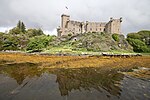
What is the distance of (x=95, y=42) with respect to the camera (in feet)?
255

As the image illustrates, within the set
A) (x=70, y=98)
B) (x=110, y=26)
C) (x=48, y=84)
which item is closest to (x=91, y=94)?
(x=70, y=98)

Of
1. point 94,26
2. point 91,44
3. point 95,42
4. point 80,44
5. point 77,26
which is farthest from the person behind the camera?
point 77,26

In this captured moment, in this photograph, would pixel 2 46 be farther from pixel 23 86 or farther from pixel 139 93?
pixel 139 93

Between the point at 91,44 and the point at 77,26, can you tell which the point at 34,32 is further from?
the point at 91,44

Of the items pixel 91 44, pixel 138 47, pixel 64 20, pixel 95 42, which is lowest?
pixel 138 47

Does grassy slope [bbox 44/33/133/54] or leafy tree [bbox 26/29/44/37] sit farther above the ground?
leafy tree [bbox 26/29/44/37]

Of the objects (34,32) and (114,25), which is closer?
(114,25)

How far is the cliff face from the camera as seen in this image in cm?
A: 7515

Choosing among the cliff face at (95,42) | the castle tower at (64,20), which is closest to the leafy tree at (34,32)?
the castle tower at (64,20)

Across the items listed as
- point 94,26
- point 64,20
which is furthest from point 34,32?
point 94,26

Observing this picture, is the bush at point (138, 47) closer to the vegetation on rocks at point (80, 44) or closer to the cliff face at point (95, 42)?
the vegetation on rocks at point (80, 44)

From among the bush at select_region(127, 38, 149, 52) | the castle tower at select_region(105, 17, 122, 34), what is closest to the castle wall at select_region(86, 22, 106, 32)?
the castle tower at select_region(105, 17, 122, 34)

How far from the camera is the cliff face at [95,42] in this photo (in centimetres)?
7515

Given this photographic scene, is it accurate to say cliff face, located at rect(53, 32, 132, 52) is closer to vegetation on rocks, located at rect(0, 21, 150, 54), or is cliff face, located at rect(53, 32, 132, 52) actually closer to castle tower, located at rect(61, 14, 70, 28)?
vegetation on rocks, located at rect(0, 21, 150, 54)
